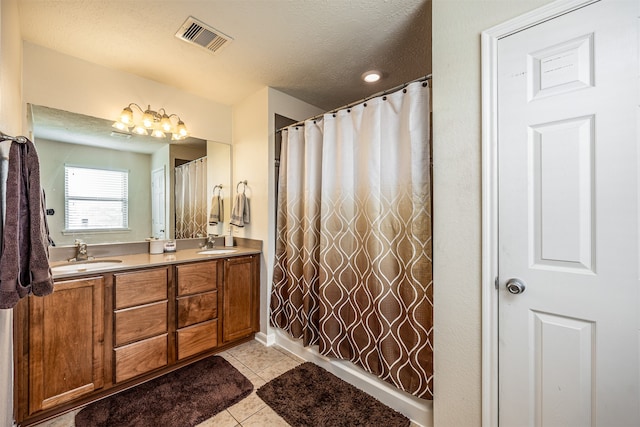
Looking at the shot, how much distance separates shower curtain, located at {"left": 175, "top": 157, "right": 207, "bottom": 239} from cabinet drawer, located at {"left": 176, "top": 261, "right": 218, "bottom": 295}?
0.64m

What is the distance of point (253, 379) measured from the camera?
77.3 inches

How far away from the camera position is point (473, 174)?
123 centimetres

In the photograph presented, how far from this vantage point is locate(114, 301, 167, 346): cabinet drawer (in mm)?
1772

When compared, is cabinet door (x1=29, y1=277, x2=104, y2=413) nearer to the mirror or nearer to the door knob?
the mirror

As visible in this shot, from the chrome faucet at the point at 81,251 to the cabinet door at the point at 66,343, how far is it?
0.49m

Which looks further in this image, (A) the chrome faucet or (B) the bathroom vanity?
(A) the chrome faucet

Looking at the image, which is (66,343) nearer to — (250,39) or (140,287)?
(140,287)

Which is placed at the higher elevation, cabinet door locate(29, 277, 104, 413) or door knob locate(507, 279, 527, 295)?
door knob locate(507, 279, 527, 295)

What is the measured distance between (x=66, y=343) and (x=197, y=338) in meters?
0.81

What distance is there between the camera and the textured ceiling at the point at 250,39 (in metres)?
1.53

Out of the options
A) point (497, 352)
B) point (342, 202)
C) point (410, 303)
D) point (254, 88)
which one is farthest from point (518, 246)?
point (254, 88)

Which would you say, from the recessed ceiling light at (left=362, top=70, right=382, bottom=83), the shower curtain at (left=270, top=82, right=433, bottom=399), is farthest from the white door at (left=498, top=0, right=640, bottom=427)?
the recessed ceiling light at (left=362, top=70, right=382, bottom=83)

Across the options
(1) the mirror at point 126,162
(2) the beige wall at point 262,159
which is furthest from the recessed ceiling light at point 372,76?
(1) the mirror at point 126,162

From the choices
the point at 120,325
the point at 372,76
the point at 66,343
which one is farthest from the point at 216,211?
the point at 372,76
